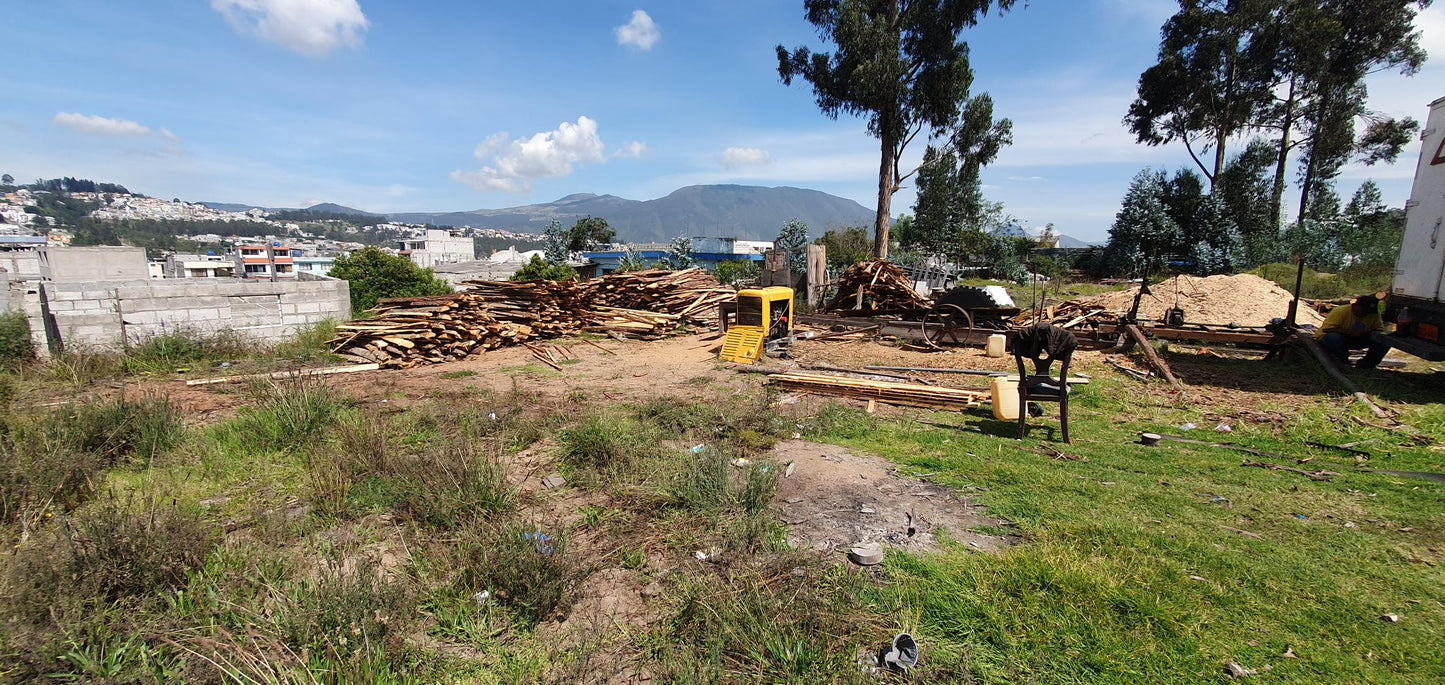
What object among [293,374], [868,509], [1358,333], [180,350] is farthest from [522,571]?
[1358,333]

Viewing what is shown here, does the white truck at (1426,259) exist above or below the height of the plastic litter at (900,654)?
above

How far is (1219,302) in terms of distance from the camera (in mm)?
14555

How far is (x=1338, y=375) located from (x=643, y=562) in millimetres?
10444

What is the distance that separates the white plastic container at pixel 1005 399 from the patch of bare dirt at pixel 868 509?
2.03m

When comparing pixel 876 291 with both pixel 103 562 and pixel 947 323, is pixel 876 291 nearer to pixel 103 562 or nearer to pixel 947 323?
pixel 947 323

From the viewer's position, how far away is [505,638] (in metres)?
2.98

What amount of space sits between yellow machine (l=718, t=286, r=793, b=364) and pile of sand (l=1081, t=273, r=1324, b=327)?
8.90m

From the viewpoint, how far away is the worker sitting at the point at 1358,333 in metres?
8.59

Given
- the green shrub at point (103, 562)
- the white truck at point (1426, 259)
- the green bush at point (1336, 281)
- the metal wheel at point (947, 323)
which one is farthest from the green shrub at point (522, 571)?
the green bush at point (1336, 281)

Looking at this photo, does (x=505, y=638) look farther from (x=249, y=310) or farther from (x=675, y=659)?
(x=249, y=310)

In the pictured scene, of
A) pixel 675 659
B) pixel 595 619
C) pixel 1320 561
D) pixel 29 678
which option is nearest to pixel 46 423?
pixel 29 678

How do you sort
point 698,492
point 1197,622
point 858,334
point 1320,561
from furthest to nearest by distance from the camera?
point 858,334 < point 698,492 < point 1320,561 < point 1197,622

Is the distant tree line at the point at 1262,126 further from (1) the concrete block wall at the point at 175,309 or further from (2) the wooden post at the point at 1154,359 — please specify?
(1) the concrete block wall at the point at 175,309

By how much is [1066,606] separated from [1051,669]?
506mm
